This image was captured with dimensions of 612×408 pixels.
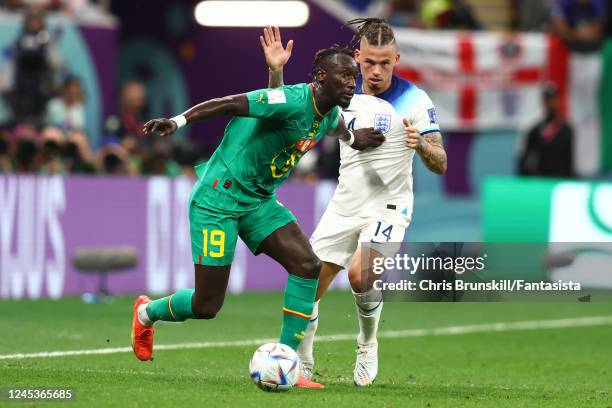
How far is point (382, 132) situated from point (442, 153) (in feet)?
1.64

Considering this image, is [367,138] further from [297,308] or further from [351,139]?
Result: [297,308]

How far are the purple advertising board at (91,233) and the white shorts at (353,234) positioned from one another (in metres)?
6.17

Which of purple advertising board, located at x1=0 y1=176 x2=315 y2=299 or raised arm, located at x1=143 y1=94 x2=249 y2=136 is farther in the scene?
purple advertising board, located at x1=0 y1=176 x2=315 y2=299

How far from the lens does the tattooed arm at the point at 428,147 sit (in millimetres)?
8766

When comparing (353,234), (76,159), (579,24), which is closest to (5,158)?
(76,159)

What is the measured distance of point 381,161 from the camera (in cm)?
947

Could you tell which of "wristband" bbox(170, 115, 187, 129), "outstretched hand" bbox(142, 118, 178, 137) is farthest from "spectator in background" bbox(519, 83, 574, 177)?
"outstretched hand" bbox(142, 118, 178, 137)

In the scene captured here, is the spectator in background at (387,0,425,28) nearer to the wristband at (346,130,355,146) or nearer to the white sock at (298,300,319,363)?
the wristband at (346,130,355,146)

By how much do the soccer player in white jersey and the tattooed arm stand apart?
1 cm

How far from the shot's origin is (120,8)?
22.7m

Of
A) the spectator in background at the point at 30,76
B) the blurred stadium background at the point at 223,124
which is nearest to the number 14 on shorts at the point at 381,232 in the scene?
the blurred stadium background at the point at 223,124

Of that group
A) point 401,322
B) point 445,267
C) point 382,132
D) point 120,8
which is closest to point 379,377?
point 445,267

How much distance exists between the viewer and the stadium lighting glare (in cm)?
2073

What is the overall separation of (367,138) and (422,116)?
427 mm
